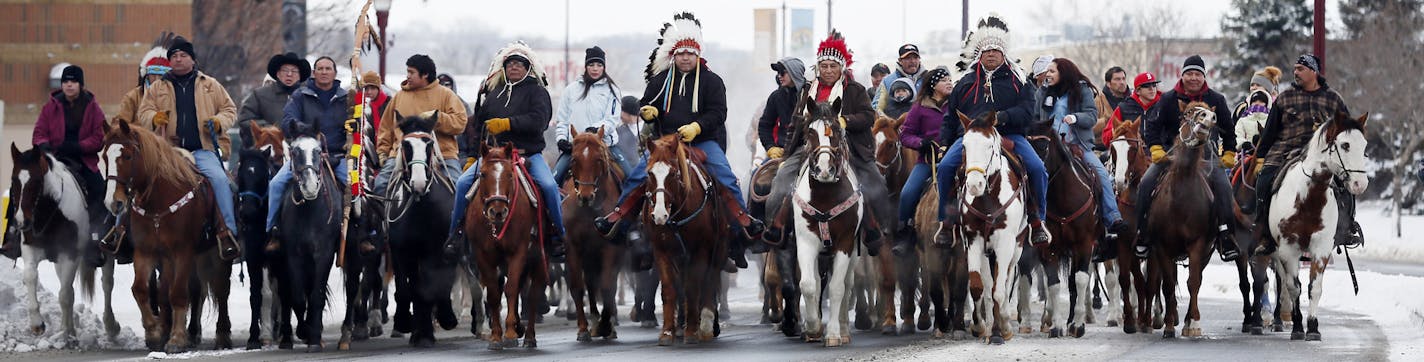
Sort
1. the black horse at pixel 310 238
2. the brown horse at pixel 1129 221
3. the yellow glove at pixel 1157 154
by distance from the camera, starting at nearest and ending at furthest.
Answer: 1. the black horse at pixel 310 238
2. the brown horse at pixel 1129 221
3. the yellow glove at pixel 1157 154

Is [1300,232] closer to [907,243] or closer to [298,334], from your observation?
[907,243]

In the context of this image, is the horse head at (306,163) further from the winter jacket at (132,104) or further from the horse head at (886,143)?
the horse head at (886,143)

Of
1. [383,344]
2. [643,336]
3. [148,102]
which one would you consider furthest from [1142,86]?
[148,102]

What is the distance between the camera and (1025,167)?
16.9m

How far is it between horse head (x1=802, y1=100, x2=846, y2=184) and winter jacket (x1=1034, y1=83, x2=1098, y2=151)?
3296 millimetres

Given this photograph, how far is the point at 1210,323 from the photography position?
19906mm

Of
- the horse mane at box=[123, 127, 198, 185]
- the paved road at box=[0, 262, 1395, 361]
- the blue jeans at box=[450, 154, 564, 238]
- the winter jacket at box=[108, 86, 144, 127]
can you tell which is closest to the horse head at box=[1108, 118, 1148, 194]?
the paved road at box=[0, 262, 1395, 361]

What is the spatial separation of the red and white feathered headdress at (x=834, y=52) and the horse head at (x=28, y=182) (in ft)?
21.8

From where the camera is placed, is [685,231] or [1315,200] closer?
[685,231]

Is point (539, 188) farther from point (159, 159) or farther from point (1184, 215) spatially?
point (1184, 215)

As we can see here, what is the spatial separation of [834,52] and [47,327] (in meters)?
7.09

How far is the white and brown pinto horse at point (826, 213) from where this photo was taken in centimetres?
1627

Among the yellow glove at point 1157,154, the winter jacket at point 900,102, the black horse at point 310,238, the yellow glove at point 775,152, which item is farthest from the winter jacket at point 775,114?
the black horse at point 310,238

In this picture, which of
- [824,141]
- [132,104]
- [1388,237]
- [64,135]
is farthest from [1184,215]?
[1388,237]
